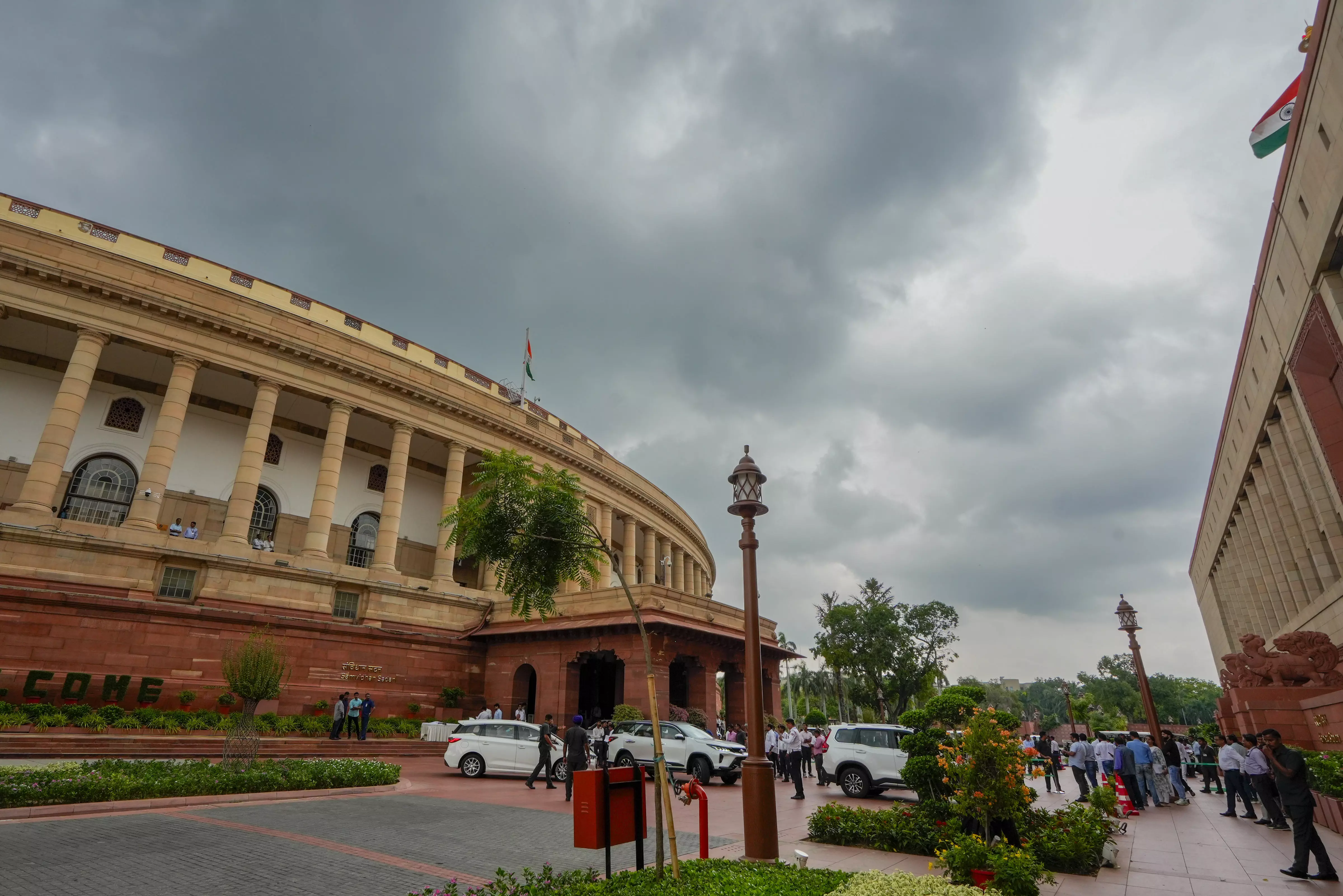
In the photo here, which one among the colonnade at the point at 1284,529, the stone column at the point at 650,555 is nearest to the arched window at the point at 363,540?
the stone column at the point at 650,555

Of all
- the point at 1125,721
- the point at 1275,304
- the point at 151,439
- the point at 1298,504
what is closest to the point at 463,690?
the point at 151,439

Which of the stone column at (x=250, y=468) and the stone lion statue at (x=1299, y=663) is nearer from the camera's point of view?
the stone lion statue at (x=1299, y=663)

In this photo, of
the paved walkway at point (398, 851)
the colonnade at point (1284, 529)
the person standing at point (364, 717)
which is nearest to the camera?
the paved walkway at point (398, 851)

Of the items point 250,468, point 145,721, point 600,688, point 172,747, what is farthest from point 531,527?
point 600,688

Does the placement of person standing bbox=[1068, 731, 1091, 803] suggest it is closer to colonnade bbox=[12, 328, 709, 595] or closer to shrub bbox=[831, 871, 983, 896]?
colonnade bbox=[12, 328, 709, 595]

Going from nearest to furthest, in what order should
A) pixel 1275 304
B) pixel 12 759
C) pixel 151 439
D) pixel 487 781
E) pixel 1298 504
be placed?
1. pixel 12 759
2. pixel 487 781
3. pixel 1275 304
4. pixel 151 439
5. pixel 1298 504

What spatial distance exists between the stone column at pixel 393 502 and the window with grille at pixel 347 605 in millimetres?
1444

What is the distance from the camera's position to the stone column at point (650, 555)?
46.0m

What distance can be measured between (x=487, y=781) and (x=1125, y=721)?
357ft

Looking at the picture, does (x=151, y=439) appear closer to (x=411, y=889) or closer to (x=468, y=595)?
(x=468, y=595)

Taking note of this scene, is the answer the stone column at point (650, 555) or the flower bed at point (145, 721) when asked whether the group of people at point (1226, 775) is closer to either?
the flower bed at point (145, 721)

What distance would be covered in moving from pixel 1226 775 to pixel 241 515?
3030 centimetres

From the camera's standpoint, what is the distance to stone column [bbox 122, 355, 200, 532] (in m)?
23.5

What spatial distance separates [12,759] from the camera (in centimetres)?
1507
